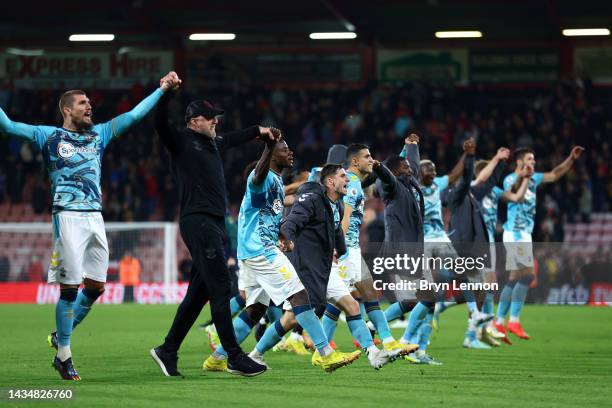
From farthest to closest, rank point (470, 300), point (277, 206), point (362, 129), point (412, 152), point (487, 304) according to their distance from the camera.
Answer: point (362, 129), point (487, 304), point (470, 300), point (412, 152), point (277, 206)

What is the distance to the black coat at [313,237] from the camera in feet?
→ 35.0

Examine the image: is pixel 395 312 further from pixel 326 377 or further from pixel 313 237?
pixel 326 377

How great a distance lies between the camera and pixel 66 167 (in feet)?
32.6

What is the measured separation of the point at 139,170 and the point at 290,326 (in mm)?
23397

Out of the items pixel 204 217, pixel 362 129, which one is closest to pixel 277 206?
pixel 204 217

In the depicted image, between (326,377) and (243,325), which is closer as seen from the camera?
(326,377)

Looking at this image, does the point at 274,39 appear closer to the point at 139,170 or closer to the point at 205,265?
the point at 139,170

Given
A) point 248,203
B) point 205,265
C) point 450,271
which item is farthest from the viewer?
point 450,271

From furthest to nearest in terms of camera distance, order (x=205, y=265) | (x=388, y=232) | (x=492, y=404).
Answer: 1. (x=388, y=232)
2. (x=205, y=265)
3. (x=492, y=404)

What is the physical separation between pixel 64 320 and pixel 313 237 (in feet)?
7.92

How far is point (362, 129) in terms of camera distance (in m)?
34.5

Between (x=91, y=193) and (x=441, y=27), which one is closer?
(x=91, y=193)

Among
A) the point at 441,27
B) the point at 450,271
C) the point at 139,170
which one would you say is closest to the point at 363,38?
the point at 441,27

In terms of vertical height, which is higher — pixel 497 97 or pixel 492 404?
pixel 497 97
